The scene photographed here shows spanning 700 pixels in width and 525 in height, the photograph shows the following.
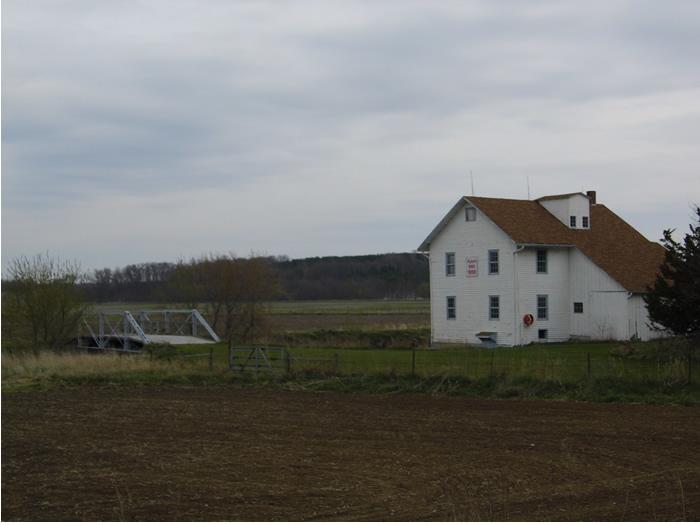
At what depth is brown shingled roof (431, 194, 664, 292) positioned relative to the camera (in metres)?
41.3

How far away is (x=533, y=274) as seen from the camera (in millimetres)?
41812

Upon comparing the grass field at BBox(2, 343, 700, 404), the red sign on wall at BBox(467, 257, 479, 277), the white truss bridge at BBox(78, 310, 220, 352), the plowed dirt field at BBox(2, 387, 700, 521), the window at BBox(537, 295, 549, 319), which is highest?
the red sign on wall at BBox(467, 257, 479, 277)

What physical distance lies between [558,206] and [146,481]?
1355 inches

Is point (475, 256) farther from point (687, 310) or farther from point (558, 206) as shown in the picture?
Answer: point (687, 310)

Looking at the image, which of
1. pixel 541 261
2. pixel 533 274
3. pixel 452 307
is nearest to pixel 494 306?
pixel 533 274

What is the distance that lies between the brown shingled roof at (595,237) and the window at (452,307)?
337 cm

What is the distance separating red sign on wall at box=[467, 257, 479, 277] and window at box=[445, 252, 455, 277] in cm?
104

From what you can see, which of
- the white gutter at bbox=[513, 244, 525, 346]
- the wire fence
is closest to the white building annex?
the white gutter at bbox=[513, 244, 525, 346]

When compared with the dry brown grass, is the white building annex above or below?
above

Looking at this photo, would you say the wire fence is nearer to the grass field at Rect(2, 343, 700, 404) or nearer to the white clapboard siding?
the grass field at Rect(2, 343, 700, 404)

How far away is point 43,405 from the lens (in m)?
25.0

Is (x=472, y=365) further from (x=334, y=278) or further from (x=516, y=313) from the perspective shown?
(x=334, y=278)

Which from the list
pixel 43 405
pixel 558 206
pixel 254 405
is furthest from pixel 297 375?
pixel 558 206

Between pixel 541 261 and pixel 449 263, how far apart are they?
449 cm
